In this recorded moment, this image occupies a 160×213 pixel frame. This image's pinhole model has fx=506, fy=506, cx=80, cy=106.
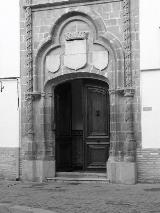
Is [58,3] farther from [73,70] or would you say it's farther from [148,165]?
[148,165]

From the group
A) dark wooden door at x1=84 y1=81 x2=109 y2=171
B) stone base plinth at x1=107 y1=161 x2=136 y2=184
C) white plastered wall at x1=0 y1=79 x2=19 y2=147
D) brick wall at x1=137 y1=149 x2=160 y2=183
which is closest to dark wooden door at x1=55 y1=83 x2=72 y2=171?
dark wooden door at x1=84 y1=81 x2=109 y2=171

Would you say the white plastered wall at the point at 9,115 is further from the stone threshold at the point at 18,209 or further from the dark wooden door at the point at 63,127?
the stone threshold at the point at 18,209

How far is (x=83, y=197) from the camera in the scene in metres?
10.6

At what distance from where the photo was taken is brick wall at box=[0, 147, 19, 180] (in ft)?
46.6

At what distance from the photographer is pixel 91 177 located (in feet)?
44.1

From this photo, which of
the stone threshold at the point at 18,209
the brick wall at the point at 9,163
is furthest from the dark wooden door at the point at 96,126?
the stone threshold at the point at 18,209

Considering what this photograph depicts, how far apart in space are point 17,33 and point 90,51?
89.1 inches

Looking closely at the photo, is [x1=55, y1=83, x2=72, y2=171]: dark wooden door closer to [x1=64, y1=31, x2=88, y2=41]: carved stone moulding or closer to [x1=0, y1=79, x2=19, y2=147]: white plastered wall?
[x1=0, y1=79, x2=19, y2=147]: white plastered wall

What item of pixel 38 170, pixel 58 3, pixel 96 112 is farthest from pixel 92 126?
pixel 58 3

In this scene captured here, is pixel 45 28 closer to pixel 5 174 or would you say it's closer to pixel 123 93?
pixel 123 93

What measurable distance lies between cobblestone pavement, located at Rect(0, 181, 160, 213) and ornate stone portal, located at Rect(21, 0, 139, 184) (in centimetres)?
74

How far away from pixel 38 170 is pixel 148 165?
3058 mm

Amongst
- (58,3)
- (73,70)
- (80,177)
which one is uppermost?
(58,3)

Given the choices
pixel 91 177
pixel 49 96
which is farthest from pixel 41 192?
pixel 49 96
